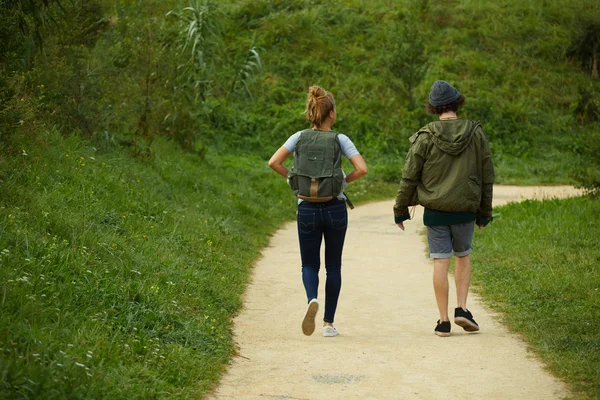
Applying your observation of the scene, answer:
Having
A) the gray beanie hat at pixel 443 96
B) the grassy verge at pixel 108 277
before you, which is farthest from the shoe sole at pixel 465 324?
the grassy verge at pixel 108 277

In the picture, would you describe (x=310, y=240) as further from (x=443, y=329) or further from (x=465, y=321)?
(x=465, y=321)

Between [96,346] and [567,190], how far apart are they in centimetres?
1810

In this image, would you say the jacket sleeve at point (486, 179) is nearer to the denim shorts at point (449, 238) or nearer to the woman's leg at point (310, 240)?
the denim shorts at point (449, 238)

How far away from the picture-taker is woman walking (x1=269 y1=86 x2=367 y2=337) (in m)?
6.64

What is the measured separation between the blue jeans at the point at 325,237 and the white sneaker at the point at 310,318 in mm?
311

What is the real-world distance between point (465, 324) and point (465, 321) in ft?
0.12

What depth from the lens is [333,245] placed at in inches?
271

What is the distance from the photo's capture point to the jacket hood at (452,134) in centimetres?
672

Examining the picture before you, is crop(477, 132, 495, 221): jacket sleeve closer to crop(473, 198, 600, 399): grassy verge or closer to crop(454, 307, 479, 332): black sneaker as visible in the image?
crop(454, 307, 479, 332): black sneaker

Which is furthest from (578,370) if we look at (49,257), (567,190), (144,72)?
(567,190)

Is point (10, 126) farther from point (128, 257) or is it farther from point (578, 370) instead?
point (578, 370)

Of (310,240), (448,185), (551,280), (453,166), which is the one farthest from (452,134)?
(551,280)

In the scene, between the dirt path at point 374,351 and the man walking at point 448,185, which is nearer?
the dirt path at point 374,351

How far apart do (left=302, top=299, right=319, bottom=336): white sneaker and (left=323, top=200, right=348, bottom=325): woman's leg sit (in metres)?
0.37
